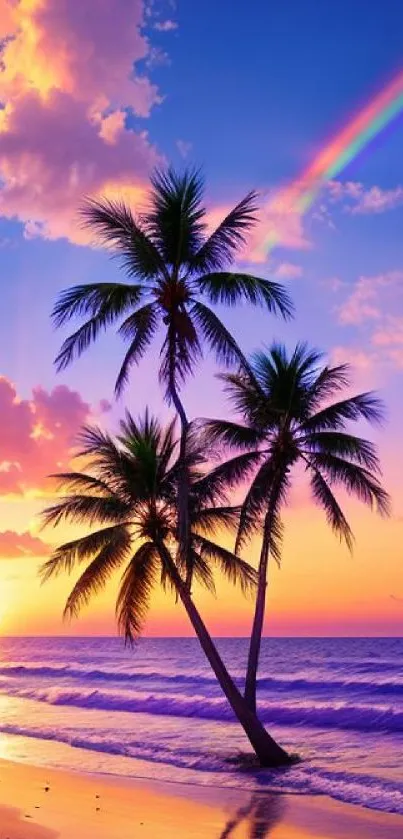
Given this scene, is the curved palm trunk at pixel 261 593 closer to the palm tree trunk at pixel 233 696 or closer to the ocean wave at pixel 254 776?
the palm tree trunk at pixel 233 696

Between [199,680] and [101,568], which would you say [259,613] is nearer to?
[101,568]

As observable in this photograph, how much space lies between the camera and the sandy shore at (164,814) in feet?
43.0

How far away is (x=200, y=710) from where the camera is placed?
115ft

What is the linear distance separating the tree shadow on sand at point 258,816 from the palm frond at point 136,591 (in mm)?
4614

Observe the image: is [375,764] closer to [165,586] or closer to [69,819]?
[165,586]

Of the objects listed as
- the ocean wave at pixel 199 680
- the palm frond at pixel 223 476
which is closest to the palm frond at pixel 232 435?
the palm frond at pixel 223 476

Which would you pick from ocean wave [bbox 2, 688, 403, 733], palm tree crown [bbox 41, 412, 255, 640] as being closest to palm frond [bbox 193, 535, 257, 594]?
palm tree crown [bbox 41, 412, 255, 640]

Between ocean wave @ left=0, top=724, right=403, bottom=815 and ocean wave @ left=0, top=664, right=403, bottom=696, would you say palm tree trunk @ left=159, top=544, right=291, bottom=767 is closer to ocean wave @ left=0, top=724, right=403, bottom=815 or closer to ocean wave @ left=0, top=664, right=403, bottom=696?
ocean wave @ left=0, top=724, right=403, bottom=815

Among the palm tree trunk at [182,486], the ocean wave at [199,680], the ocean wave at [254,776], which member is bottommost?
the ocean wave at [254,776]

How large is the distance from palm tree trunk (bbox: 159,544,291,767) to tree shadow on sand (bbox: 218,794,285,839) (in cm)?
286

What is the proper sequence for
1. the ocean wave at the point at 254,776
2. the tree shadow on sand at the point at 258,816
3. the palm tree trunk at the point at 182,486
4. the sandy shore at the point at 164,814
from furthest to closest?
the palm tree trunk at the point at 182,486
the ocean wave at the point at 254,776
the tree shadow on sand at the point at 258,816
the sandy shore at the point at 164,814

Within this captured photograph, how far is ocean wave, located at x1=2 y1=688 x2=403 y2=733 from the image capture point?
31.3 m

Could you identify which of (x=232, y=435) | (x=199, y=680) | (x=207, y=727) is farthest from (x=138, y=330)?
(x=199, y=680)

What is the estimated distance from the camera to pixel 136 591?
774 inches
